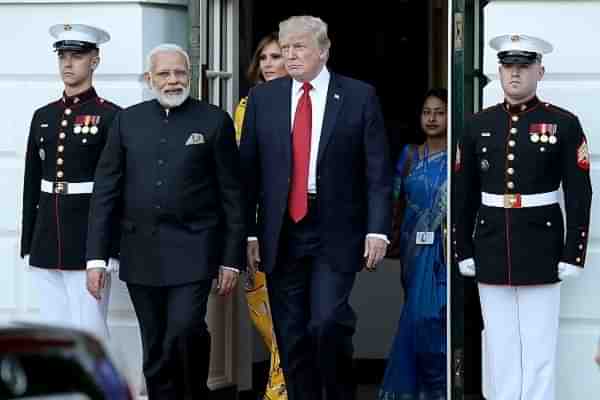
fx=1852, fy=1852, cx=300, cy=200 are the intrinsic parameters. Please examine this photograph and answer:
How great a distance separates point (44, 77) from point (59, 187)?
92 cm

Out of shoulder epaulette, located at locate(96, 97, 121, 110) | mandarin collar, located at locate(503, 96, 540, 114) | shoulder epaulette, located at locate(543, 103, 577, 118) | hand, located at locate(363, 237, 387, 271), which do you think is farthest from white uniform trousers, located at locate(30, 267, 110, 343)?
shoulder epaulette, located at locate(543, 103, 577, 118)

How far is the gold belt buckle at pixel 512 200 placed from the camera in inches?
329

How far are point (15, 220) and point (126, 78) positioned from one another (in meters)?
0.96

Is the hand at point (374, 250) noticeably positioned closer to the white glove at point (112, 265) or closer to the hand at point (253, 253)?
the hand at point (253, 253)

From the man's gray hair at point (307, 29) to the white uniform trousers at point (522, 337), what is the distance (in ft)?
4.42

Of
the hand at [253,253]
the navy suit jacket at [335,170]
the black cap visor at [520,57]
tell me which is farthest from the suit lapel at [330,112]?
the black cap visor at [520,57]

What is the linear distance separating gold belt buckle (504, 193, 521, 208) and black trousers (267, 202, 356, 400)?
784 mm

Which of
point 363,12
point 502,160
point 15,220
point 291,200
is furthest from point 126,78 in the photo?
point 363,12

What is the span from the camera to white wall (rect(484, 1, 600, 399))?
8.91m

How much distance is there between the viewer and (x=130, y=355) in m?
9.46

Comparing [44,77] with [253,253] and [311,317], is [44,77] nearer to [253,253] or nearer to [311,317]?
[253,253]

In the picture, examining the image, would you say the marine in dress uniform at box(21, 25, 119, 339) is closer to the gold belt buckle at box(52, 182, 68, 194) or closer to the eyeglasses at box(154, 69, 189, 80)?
the gold belt buckle at box(52, 182, 68, 194)

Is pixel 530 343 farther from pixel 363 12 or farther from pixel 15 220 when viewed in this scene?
pixel 363 12

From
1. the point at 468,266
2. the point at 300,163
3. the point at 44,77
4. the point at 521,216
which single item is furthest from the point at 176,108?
the point at 521,216
